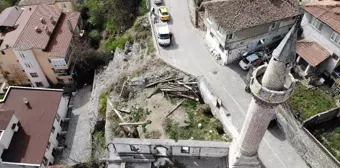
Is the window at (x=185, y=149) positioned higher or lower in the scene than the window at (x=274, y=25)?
lower

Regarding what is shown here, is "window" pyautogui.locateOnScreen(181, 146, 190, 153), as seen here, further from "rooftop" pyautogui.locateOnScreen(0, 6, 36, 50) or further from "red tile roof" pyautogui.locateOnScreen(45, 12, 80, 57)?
"rooftop" pyautogui.locateOnScreen(0, 6, 36, 50)

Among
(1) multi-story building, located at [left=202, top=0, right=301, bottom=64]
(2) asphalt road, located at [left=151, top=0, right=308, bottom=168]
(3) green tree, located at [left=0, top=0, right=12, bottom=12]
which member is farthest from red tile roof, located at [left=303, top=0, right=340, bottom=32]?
(3) green tree, located at [left=0, top=0, right=12, bottom=12]

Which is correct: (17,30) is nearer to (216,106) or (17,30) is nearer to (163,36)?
(163,36)

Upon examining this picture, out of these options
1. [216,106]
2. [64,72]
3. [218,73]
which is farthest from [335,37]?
[64,72]

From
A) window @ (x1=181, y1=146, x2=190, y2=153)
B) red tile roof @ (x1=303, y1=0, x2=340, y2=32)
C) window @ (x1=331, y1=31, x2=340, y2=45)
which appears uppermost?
red tile roof @ (x1=303, y1=0, x2=340, y2=32)

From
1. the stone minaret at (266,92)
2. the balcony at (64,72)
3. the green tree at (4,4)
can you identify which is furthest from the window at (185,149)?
the green tree at (4,4)

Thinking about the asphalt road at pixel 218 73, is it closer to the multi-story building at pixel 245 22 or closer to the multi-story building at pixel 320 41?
the multi-story building at pixel 245 22
